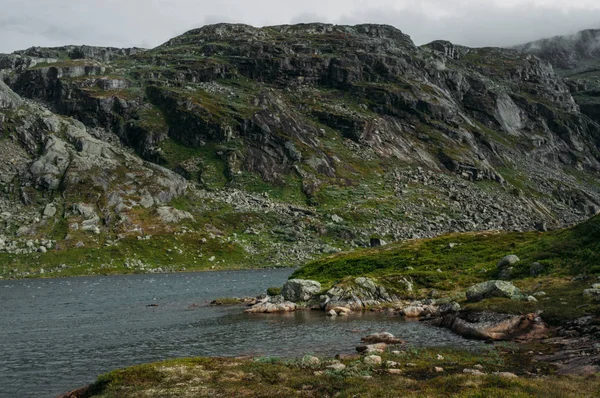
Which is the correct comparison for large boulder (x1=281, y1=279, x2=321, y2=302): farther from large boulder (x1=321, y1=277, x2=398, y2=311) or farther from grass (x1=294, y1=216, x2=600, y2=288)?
grass (x1=294, y1=216, x2=600, y2=288)

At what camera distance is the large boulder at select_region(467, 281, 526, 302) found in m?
48.8

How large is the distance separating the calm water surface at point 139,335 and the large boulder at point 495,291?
7.32 meters

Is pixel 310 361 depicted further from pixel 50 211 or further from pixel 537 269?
pixel 50 211

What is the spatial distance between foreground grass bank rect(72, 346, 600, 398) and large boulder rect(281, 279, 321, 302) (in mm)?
38918

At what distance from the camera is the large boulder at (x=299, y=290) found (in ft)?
242

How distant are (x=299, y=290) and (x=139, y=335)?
2763cm

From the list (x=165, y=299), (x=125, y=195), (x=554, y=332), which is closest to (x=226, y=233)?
(x=125, y=195)

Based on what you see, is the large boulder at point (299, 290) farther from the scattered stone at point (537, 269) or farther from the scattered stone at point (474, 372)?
the scattered stone at point (474, 372)

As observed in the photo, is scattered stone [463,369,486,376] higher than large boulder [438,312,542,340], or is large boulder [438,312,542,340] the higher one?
scattered stone [463,369,486,376]

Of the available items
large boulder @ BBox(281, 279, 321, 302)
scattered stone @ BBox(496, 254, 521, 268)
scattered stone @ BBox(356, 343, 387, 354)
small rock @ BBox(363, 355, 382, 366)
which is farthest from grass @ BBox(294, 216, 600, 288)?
small rock @ BBox(363, 355, 382, 366)

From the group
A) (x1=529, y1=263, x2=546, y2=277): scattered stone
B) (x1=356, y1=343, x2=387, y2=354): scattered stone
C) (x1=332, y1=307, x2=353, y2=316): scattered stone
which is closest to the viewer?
(x1=356, y1=343, x2=387, y2=354): scattered stone

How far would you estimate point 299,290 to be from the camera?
2928 inches

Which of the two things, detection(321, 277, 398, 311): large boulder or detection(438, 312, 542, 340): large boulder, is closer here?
detection(438, 312, 542, 340): large boulder

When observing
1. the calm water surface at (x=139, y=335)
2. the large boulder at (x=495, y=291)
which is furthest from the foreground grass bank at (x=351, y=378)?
the large boulder at (x=495, y=291)
